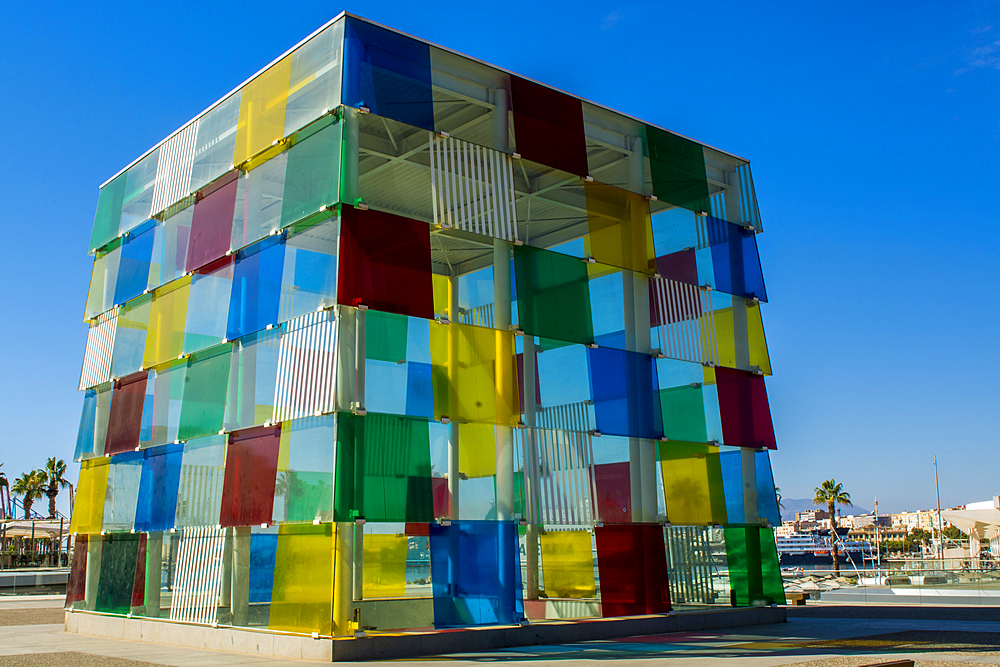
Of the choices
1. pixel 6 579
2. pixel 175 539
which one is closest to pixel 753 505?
pixel 175 539

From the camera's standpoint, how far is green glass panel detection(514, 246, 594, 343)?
15.0m

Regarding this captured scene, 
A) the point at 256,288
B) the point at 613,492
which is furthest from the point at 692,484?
the point at 256,288

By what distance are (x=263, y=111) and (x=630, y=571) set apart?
10892mm

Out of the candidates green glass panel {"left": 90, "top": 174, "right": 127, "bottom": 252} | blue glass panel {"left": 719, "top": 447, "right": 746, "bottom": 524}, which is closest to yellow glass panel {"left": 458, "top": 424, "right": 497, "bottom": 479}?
blue glass panel {"left": 719, "top": 447, "right": 746, "bottom": 524}

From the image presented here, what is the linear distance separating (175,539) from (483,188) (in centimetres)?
867

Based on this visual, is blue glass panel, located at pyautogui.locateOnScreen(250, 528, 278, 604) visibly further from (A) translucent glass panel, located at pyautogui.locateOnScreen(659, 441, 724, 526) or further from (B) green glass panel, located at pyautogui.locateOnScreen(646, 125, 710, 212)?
(B) green glass panel, located at pyautogui.locateOnScreen(646, 125, 710, 212)

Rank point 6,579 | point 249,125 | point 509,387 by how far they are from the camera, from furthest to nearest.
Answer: point 6,579 → point 249,125 → point 509,387

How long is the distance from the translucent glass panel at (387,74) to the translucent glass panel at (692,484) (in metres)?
8.17

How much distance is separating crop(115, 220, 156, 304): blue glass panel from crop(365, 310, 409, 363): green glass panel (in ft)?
25.2

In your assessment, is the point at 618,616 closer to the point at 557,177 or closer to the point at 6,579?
the point at 557,177

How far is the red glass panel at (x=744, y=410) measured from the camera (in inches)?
704

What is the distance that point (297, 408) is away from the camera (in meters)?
12.9

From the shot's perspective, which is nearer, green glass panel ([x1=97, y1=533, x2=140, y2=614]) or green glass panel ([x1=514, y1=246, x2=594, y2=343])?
green glass panel ([x1=514, y1=246, x2=594, y2=343])

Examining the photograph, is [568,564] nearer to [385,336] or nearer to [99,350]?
[385,336]
